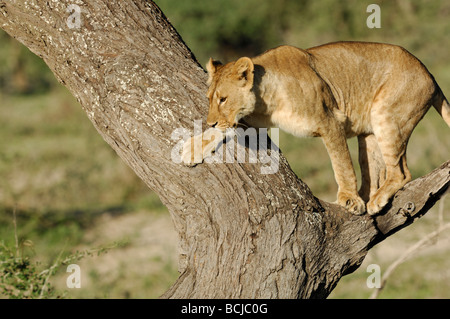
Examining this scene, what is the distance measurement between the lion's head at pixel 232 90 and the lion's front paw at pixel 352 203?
2.85 ft

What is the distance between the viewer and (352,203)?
4.29 metres

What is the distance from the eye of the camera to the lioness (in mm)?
4043

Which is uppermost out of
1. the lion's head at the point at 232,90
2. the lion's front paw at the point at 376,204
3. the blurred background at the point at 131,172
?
the blurred background at the point at 131,172

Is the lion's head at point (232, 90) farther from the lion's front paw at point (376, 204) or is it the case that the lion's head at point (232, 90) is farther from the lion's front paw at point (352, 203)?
the lion's front paw at point (376, 204)

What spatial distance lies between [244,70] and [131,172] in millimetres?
7718

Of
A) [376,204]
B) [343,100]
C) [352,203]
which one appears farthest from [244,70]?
[376,204]

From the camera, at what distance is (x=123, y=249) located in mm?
8648

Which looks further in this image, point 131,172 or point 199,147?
point 131,172

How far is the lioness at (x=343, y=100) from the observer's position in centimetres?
404

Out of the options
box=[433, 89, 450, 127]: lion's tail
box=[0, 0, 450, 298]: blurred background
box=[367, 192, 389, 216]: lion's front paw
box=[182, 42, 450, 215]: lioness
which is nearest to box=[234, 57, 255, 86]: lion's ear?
box=[182, 42, 450, 215]: lioness

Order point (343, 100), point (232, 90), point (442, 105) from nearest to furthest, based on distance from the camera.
Result: point (232, 90), point (343, 100), point (442, 105)

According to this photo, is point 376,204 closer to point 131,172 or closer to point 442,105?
point 442,105

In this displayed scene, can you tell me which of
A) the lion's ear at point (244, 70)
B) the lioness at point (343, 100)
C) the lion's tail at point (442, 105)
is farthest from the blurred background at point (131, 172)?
the lion's ear at point (244, 70)

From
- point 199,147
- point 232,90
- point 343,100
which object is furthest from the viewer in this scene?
point 343,100
